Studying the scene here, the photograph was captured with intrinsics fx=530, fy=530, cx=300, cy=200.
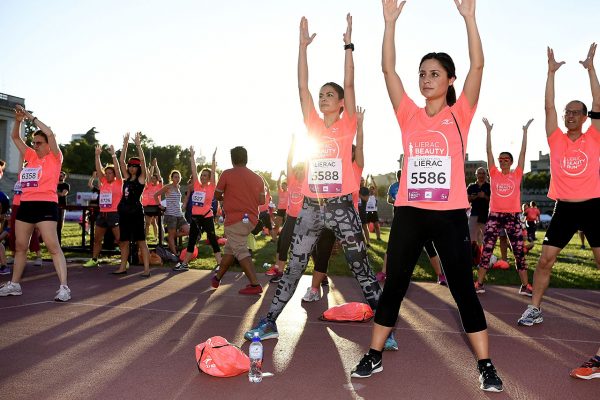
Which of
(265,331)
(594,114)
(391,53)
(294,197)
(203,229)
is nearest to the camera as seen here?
(391,53)

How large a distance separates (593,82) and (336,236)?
3007 mm

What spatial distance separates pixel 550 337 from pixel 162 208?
31.4 ft

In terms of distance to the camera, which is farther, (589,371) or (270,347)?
(270,347)

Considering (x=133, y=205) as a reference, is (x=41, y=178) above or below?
above

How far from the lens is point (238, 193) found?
7.73 m

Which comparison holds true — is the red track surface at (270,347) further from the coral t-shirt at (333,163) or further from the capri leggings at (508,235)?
the coral t-shirt at (333,163)

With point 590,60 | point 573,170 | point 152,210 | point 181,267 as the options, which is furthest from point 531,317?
point 152,210

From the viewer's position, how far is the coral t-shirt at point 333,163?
4.80 m

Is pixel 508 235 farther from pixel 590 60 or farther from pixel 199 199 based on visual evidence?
pixel 199 199

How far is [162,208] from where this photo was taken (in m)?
12.8

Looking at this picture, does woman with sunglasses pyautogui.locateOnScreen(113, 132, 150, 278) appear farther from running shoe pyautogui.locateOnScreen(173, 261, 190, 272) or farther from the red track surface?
the red track surface

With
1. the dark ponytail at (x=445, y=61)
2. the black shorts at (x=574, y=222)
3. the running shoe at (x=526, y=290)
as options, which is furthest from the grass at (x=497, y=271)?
the dark ponytail at (x=445, y=61)

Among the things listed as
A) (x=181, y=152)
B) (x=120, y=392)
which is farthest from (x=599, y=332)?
(x=181, y=152)

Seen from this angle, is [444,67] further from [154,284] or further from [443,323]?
[154,284]
